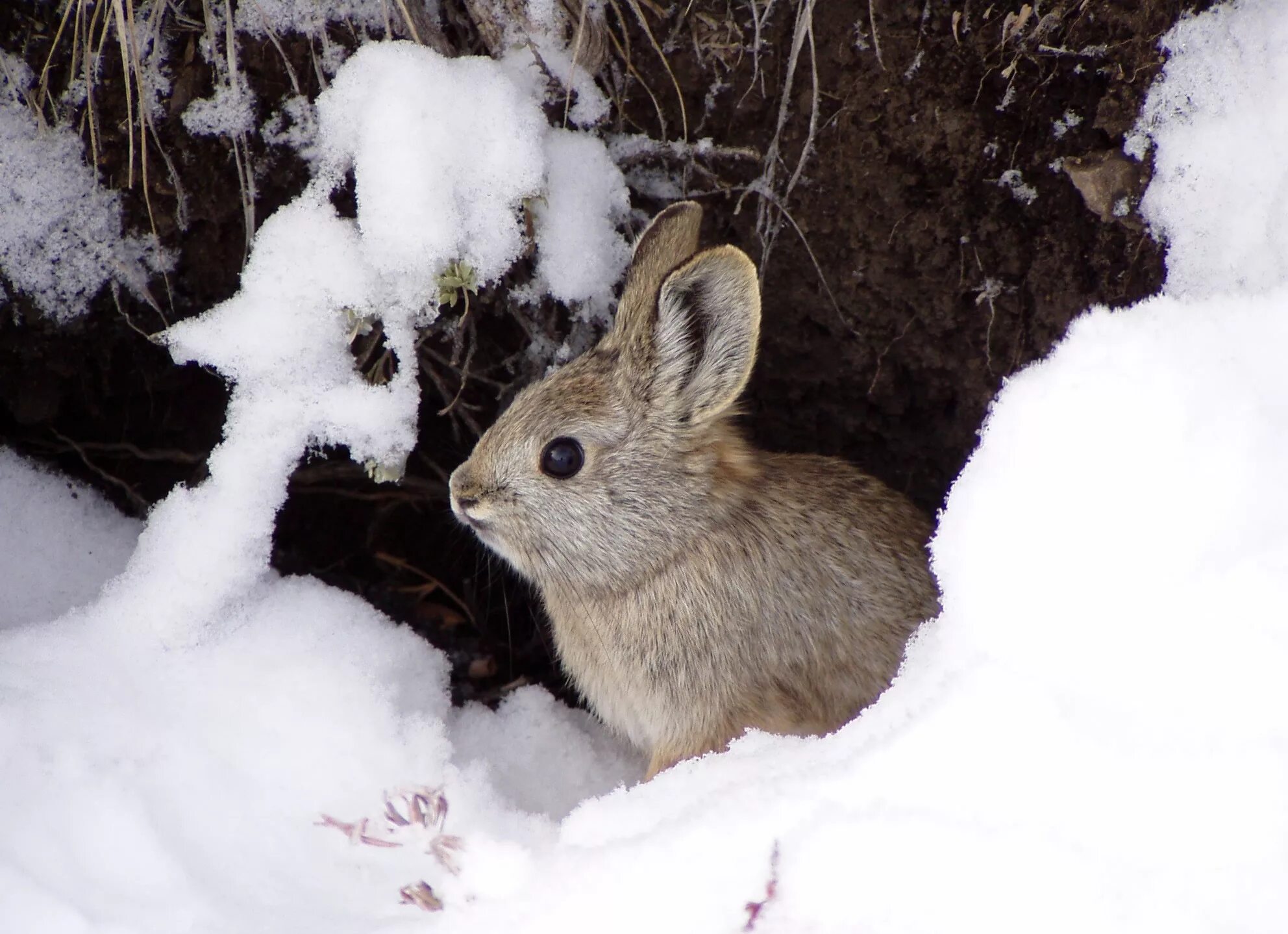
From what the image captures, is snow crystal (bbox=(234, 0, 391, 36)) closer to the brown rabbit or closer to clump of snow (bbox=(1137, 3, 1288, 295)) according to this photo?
the brown rabbit

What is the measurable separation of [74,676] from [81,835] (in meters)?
0.51

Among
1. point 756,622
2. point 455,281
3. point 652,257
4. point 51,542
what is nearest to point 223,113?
point 455,281

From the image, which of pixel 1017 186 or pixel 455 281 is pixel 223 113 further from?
pixel 1017 186

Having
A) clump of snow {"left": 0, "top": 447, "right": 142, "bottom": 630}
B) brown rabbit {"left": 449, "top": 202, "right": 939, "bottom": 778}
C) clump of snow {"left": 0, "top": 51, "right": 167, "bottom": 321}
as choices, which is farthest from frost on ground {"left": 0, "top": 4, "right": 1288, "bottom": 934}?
clump of snow {"left": 0, "top": 51, "right": 167, "bottom": 321}

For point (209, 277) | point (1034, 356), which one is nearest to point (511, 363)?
point (209, 277)

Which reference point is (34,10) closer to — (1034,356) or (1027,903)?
(1034,356)

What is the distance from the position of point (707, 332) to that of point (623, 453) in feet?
1.30

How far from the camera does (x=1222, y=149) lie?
2.62 meters

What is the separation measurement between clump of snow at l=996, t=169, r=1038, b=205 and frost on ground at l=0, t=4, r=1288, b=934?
373mm

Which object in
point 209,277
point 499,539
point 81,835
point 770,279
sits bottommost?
point 81,835

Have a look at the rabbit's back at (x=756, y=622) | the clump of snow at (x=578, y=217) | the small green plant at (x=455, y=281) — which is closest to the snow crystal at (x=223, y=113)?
the small green plant at (x=455, y=281)

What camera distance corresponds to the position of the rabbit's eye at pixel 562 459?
291 centimetres

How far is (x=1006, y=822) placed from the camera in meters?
1.74

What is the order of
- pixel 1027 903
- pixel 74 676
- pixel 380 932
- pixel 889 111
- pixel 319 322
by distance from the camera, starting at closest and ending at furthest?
1. pixel 1027 903
2. pixel 380 932
3. pixel 74 676
4. pixel 319 322
5. pixel 889 111
